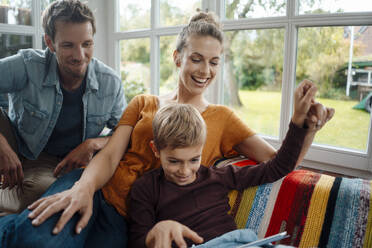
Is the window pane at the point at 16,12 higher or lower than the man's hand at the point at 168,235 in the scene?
higher

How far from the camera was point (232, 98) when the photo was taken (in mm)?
2240

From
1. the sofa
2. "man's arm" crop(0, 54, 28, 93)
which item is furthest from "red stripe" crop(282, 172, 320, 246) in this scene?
"man's arm" crop(0, 54, 28, 93)

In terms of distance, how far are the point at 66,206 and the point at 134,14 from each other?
1.98 m

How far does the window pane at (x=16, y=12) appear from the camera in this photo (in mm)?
2117

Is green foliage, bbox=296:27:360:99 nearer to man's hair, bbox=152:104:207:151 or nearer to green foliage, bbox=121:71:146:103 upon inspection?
man's hair, bbox=152:104:207:151

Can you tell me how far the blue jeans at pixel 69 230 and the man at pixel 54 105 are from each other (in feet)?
1.12

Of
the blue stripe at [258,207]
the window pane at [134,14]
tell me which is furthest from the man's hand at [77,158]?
the window pane at [134,14]

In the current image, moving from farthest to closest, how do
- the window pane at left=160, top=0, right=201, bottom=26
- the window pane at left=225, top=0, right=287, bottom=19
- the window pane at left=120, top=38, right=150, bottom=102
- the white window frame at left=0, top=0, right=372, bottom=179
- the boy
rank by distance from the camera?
the window pane at left=120, top=38, right=150, bottom=102
the window pane at left=160, top=0, right=201, bottom=26
the window pane at left=225, top=0, right=287, bottom=19
the white window frame at left=0, top=0, right=372, bottom=179
the boy

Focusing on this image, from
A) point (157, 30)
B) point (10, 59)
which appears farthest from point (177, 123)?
point (157, 30)

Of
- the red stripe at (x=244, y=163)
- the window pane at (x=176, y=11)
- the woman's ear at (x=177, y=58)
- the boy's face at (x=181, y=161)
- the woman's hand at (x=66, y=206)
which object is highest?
the window pane at (x=176, y=11)

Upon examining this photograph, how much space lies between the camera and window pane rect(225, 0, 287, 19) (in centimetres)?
187

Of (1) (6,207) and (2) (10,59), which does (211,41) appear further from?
(1) (6,207)

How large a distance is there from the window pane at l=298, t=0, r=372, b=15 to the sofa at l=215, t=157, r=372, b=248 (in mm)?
A: 999

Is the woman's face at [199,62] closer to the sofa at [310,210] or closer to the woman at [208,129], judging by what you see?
the woman at [208,129]
